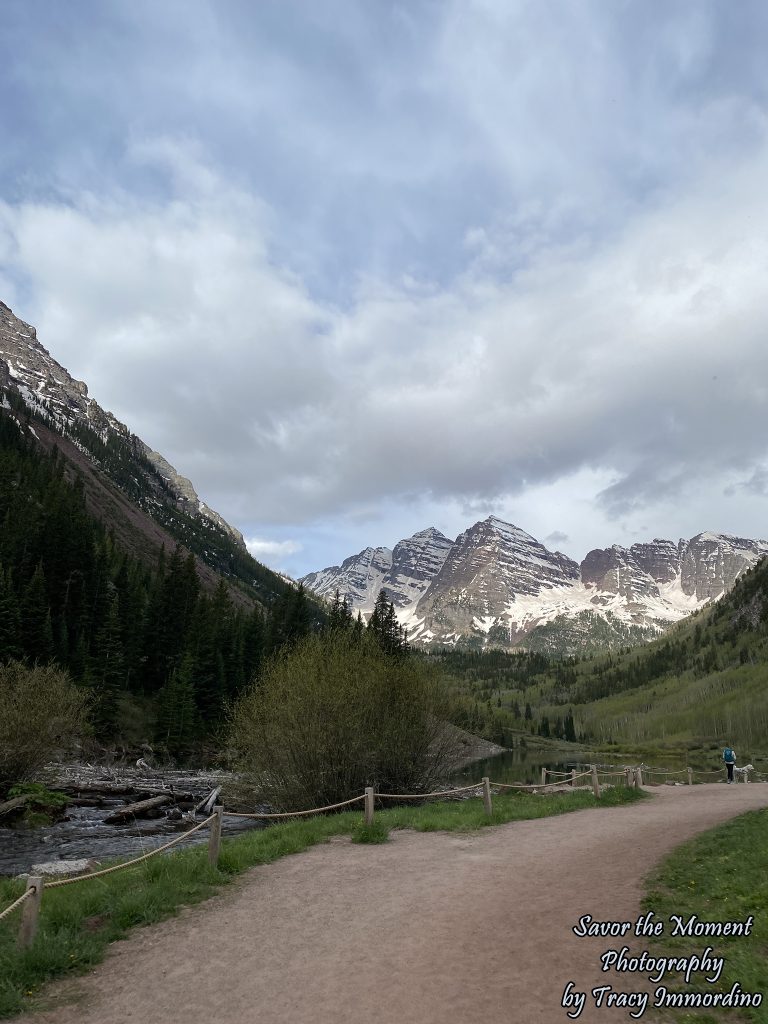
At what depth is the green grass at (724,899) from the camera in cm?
778

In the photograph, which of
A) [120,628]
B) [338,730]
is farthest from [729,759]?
[120,628]

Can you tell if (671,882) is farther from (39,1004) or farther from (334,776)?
(334,776)

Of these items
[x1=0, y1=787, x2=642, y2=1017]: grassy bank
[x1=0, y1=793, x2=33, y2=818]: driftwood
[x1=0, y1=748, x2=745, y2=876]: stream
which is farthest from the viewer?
[x1=0, y1=793, x2=33, y2=818]: driftwood

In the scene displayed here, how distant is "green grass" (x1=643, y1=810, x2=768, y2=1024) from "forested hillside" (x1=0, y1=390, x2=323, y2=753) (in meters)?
49.4

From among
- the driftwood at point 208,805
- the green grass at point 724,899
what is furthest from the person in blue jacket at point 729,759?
the driftwood at point 208,805

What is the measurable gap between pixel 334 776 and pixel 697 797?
63.1 feet

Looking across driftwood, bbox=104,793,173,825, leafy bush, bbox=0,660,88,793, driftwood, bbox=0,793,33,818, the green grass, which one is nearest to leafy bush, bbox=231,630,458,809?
driftwood, bbox=104,793,173,825

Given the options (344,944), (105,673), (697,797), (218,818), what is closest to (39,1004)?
(344,944)

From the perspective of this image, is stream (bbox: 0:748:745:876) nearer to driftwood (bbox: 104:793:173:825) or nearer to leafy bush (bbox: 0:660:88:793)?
driftwood (bbox: 104:793:173:825)

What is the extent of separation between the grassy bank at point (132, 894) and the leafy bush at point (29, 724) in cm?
1822

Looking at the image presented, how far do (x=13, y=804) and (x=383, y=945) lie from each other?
28.3m

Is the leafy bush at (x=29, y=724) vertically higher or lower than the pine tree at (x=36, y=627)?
lower

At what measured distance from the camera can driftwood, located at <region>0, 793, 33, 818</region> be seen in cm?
3003

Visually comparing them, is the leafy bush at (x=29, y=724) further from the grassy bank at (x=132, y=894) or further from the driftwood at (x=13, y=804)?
the grassy bank at (x=132, y=894)
